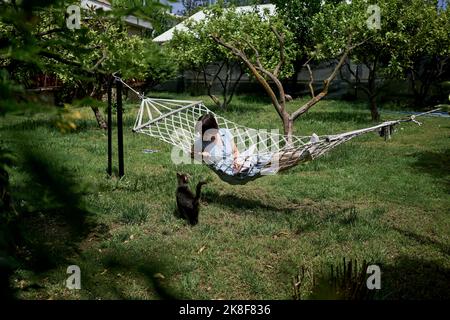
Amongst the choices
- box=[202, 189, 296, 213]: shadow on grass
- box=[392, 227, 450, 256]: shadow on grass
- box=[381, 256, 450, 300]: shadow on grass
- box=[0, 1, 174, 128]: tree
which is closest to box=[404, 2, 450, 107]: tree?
box=[202, 189, 296, 213]: shadow on grass

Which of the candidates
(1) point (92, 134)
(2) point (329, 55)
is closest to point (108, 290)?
(1) point (92, 134)

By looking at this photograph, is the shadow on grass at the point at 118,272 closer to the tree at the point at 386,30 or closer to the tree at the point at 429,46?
the tree at the point at 386,30

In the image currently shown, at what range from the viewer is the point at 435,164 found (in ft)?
20.6

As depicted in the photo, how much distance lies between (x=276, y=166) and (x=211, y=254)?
105 centimetres

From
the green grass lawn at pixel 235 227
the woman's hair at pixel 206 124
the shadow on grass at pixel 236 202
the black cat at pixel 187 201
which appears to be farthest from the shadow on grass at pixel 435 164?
the black cat at pixel 187 201

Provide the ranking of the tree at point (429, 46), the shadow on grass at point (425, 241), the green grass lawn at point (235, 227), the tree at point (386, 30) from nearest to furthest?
the green grass lawn at point (235, 227)
the shadow on grass at point (425, 241)
the tree at point (386, 30)
the tree at point (429, 46)

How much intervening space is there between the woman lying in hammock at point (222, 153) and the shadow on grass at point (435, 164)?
92.3 inches

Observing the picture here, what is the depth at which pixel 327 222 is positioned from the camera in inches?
160

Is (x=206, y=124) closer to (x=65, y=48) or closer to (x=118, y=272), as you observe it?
(x=118, y=272)

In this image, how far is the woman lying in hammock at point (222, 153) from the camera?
4.10m

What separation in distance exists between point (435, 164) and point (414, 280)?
11.9 ft

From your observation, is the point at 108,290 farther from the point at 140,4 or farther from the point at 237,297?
the point at 140,4

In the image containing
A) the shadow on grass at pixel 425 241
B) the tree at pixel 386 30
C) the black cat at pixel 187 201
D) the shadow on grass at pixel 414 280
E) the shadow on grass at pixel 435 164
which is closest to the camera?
the shadow on grass at pixel 414 280

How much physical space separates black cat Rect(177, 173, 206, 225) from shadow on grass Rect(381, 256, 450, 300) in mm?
1550
